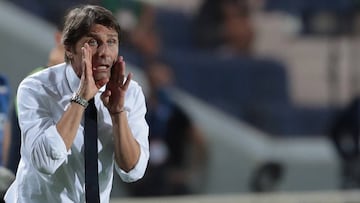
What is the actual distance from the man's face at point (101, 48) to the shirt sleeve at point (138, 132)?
0.59 ft

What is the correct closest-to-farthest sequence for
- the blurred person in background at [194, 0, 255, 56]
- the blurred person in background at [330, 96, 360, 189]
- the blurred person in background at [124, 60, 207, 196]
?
1. the blurred person in background at [124, 60, 207, 196]
2. the blurred person in background at [194, 0, 255, 56]
3. the blurred person in background at [330, 96, 360, 189]

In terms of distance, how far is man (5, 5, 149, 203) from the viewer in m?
2.97

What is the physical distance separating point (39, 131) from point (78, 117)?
128 mm

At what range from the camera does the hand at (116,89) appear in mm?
3014

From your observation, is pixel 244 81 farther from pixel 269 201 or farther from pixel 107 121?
pixel 107 121

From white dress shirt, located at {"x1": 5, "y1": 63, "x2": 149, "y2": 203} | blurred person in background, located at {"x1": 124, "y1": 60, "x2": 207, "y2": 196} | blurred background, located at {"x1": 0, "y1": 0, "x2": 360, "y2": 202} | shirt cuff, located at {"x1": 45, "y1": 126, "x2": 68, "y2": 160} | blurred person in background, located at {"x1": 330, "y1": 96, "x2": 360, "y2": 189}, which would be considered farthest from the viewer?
blurred person in background, located at {"x1": 330, "y1": 96, "x2": 360, "y2": 189}

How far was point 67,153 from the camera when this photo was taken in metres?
3.00

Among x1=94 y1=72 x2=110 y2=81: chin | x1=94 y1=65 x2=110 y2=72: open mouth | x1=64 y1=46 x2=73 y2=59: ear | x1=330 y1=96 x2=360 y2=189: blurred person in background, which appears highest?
x1=64 y1=46 x2=73 y2=59: ear

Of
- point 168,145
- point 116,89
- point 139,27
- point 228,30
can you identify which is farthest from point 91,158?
point 228,30

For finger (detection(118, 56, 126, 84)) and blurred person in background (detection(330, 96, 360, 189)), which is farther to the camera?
blurred person in background (detection(330, 96, 360, 189))

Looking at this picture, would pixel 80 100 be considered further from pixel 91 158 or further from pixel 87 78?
pixel 91 158

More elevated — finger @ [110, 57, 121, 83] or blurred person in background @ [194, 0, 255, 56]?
finger @ [110, 57, 121, 83]

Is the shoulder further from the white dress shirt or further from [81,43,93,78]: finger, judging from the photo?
[81,43,93,78]: finger

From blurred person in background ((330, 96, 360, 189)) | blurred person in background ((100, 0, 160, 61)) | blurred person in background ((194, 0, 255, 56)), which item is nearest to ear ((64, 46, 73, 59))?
blurred person in background ((100, 0, 160, 61))
